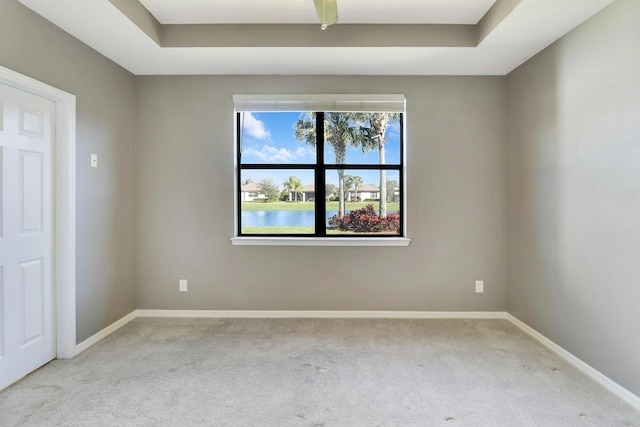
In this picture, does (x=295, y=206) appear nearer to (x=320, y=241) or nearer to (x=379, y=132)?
(x=320, y=241)

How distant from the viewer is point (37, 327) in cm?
231

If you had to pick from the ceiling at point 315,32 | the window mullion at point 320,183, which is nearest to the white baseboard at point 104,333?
the window mullion at point 320,183

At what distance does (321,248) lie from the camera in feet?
10.9

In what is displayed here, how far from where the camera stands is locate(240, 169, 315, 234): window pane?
11.2ft

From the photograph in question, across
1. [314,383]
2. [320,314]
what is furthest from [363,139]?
[314,383]

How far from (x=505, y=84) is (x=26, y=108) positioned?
13.5ft

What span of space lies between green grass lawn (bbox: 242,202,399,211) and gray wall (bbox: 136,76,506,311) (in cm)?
21

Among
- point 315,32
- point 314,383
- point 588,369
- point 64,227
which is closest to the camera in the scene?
point 314,383

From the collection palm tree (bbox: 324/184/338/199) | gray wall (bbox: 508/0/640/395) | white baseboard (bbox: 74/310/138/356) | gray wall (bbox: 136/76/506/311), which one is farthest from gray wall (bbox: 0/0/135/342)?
gray wall (bbox: 508/0/640/395)

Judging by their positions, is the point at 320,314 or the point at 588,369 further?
the point at 320,314

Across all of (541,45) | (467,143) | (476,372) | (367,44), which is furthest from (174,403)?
→ (541,45)

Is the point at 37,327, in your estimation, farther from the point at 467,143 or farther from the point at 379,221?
the point at 467,143

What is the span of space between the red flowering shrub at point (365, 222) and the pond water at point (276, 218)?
117 millimetres

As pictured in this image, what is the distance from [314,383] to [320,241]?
143 cm
